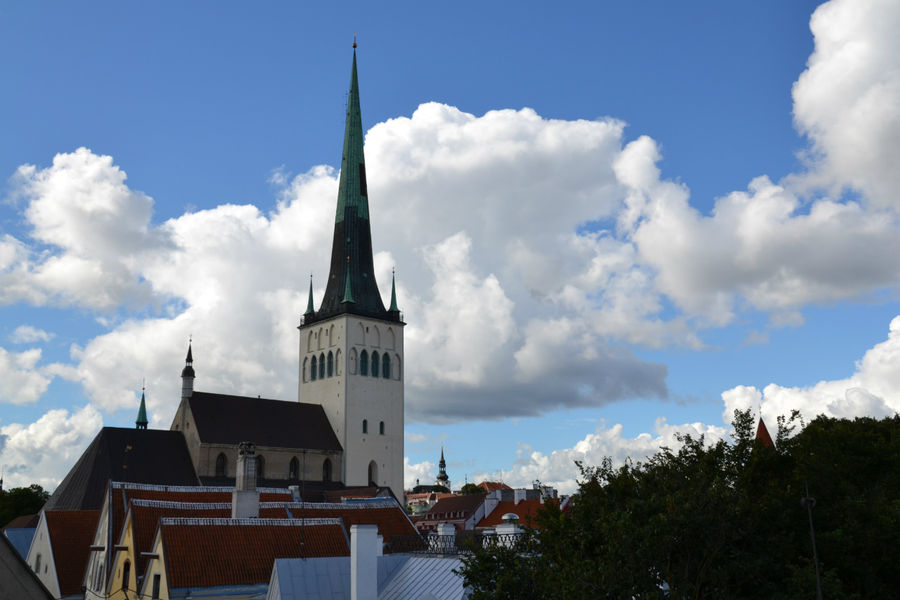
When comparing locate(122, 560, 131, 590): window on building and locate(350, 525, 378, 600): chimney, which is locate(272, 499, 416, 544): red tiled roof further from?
locate(350, 525, 378, 600): chimney

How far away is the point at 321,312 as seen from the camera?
3681 inches

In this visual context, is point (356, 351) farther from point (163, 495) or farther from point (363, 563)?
point (363, 563)


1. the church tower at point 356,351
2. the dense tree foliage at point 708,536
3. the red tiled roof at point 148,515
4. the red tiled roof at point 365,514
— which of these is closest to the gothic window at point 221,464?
the church tower at point 356,351

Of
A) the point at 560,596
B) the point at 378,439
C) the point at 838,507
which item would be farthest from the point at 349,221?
the point at 560,596

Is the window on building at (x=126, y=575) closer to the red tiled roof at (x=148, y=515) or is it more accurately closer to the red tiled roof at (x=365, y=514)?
the red tiled roof at (x=148, y=515)

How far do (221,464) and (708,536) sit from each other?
6424 cm

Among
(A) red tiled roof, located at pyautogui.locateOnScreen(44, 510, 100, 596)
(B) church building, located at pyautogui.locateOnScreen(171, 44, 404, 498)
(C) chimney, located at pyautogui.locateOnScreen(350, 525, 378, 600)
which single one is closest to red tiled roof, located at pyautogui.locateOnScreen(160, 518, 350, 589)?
(C) chimney, located at pyautogui.locateOnScreen(350, 525, 378, 600)

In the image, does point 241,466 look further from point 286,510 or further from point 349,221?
point 349,221

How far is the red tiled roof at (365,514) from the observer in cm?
3594

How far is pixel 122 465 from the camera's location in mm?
69125

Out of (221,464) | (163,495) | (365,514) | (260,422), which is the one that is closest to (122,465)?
(221,464)

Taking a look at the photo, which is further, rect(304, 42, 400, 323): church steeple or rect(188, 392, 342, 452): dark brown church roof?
rect(304, 42, 400, 323): church steeple

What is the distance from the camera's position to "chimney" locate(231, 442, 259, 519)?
32.2 metres

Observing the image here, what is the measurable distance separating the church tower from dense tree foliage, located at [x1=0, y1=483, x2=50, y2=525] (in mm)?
29107
